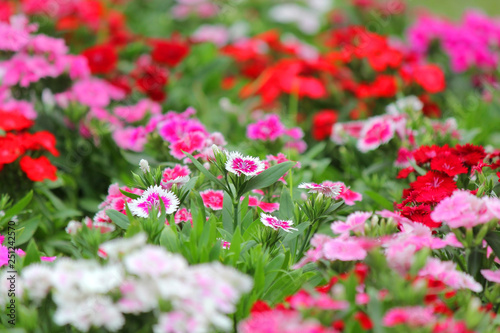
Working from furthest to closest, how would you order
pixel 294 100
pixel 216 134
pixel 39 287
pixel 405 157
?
pixel 294 100, pixel 405 157, pixel 216 134, pixel 39 287

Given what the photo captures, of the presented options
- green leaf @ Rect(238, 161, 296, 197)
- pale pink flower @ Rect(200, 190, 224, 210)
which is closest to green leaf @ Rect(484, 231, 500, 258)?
green leaf @ Rect(238, 161, 296, 197)

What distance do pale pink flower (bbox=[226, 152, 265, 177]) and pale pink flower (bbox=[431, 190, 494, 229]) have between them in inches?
20.7

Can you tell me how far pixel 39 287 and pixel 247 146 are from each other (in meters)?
1.66

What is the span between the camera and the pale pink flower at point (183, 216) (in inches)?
69.7

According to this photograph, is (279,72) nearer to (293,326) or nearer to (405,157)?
(405,157)

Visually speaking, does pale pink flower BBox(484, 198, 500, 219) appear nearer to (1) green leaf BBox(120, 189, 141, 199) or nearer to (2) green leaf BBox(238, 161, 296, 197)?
(2) green leaf BBox(238, 161, 296, 197)

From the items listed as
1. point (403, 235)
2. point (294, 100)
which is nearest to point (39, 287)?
point (403, 235)

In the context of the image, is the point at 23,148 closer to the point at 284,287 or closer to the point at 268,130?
the point at 268,130

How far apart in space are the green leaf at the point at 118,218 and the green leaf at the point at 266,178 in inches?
14.8

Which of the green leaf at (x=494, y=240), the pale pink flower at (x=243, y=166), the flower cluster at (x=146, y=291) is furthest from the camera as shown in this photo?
the pale pink flower at (x=243, y=166)

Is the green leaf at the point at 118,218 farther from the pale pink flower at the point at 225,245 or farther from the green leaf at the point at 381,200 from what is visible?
the green leaf at the point at 381,200

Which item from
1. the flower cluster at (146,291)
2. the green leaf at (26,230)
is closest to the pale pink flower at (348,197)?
the flower cluster at (146,291)

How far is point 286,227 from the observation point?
168cm

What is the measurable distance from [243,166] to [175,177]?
35cm
